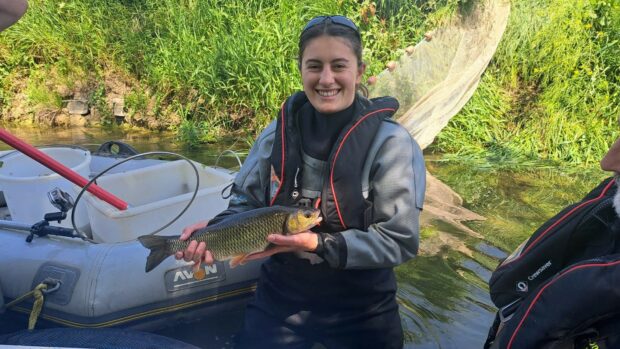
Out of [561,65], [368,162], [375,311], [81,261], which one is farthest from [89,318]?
[561,65]

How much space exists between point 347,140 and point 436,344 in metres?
1.82

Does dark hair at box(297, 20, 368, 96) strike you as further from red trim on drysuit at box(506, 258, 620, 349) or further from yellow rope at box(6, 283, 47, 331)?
yellow rope at box(6, 283, 47, 331)

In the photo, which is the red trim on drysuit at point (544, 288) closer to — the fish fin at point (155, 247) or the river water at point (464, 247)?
the fish fin at point (155, 247)

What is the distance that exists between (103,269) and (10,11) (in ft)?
4.74

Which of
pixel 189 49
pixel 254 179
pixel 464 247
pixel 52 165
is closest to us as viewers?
pixel 254 179

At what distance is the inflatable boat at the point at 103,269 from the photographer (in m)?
2.94

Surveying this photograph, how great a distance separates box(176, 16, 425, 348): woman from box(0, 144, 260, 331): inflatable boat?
65cm

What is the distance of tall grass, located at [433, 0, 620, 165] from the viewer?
6.89 metres

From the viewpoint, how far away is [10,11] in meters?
1.97

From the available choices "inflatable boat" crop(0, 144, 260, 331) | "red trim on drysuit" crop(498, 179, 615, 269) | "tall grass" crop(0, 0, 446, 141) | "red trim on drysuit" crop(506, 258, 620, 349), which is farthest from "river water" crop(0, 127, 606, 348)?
"red trim on drysuit" crop(506, 258, 620, 349)

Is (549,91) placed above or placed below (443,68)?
below

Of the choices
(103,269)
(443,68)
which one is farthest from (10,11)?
(443,68)

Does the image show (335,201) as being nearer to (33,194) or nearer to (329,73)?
(329,73)

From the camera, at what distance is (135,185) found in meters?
3.75
